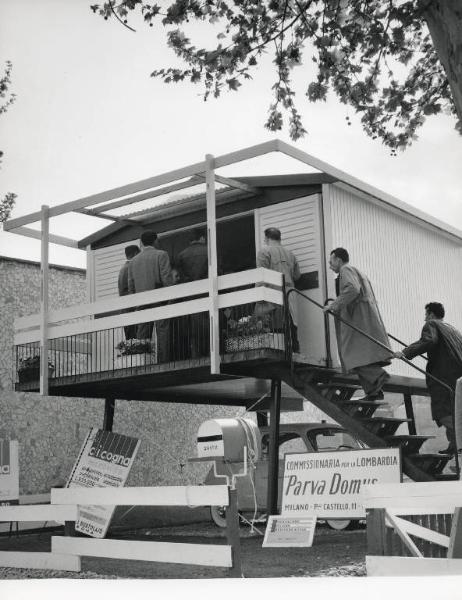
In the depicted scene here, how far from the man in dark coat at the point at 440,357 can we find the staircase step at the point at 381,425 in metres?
0.47

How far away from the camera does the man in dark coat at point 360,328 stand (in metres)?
10.8

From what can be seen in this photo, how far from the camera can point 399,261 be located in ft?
43.3

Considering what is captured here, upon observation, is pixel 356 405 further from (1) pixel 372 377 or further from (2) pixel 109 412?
(2) pixel 109 412

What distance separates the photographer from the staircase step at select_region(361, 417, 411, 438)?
10.8m

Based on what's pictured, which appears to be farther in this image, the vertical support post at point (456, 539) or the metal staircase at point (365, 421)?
the metal staircase at point (365, 421)

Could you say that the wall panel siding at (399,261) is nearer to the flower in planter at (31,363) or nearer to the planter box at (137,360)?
the planter box at (137,360)

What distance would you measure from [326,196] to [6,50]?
13.5ft

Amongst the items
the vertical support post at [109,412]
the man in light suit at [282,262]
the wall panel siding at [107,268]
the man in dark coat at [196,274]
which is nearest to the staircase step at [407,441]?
the man in light suit at [282,262]

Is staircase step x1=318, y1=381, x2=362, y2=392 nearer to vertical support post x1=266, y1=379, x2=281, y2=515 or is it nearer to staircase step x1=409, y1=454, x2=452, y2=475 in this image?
vertical support post x1=266, y1=379, x2=281, y2=515

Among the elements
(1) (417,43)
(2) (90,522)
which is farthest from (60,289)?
(1) (417,43)

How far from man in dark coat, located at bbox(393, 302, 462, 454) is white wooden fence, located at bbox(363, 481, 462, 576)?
3.55m

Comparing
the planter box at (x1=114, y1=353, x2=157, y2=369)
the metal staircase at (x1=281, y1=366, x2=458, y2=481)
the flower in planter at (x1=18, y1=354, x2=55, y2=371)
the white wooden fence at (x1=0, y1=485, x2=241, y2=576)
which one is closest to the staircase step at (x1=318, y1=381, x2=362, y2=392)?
the metal staircase at (x1=281, y1=366, x2=458, y2=481)

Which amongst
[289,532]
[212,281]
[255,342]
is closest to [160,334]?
[212,281]

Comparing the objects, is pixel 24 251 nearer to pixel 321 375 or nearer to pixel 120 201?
pixel 120 201
